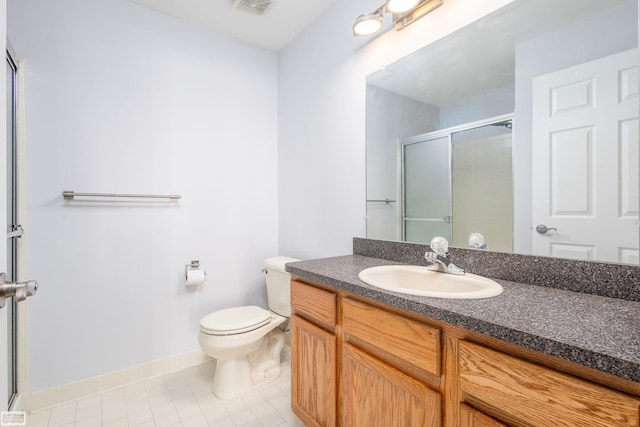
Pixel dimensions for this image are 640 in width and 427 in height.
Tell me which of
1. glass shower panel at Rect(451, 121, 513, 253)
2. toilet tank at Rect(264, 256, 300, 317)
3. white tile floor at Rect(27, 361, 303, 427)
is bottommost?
white tile floor at Rect(27, 361, 303, 427)

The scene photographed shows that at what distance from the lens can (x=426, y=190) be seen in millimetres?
1530

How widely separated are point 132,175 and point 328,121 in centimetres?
131

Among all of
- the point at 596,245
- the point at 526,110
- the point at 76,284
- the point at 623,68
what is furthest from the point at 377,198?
the point at 76,284

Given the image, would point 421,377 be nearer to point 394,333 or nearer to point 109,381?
point 394,333

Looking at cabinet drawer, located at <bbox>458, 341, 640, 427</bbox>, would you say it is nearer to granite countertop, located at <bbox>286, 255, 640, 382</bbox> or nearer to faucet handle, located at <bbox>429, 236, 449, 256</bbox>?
granite countertop, located at <bbox>286, 255, 640, 382</bbox>

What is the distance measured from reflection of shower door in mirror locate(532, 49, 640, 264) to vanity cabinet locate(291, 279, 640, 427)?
556 mm

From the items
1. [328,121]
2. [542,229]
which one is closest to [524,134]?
[542,229]

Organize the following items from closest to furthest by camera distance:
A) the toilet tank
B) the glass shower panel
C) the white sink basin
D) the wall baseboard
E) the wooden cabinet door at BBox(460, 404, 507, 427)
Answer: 1. the wooden cabinet door at BBox(460, 404, 507, 427)
2. the white sink basin
3. the glass shower panel
4. the wall baseboard
5. the toilet tank

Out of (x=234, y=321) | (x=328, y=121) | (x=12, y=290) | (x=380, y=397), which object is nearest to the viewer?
(x=12, y=290)

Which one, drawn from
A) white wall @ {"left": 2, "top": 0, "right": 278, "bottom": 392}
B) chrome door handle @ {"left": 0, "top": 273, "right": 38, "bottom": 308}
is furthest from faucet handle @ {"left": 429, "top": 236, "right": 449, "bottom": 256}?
white wall @ {"left": 2, "top": 0, "right": 278, "bottom": 392}

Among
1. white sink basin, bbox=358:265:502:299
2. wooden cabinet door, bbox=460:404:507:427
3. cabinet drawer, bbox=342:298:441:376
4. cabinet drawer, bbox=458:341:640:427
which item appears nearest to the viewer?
cabinet drawer, bbox=458:341:640:427

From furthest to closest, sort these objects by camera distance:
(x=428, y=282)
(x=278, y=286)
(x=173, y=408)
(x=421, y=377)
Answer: (x=278, y=286)
(x=173, y=408)
(x=428, y=282)
(x=421, y=377)

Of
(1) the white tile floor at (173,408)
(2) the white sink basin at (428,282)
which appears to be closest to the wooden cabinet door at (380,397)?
(2) the white sink basin at (428,282)

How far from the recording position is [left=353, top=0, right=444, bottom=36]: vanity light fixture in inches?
54.9
